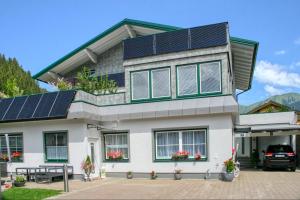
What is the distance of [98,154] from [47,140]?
9.49ft

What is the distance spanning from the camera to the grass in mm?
12406

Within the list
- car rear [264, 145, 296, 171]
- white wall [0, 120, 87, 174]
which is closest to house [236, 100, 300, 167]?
car rear [264, 145, 296, 171]

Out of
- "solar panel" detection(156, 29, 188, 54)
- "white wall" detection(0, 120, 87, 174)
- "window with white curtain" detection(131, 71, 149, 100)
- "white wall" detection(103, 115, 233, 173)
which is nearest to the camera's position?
"white wall" detection(103, 115, 233, 173)

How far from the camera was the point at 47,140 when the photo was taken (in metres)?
18.3

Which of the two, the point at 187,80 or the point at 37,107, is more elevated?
the point at 187,80

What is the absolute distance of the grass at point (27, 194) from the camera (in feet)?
40.7

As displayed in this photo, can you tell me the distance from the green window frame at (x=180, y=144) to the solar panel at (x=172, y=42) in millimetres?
4301

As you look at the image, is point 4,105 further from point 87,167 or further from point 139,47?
point 139,47

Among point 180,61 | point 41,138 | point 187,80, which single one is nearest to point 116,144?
point 41,138

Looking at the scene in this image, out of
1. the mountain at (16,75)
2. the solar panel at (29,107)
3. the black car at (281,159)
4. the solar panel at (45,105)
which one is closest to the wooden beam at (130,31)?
the solar panel at (45,105)

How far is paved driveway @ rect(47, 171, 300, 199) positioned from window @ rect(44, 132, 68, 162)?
116 inches

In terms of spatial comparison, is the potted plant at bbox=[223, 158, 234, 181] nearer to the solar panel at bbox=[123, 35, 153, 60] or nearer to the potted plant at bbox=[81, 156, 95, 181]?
the potted plant at bbox=[81, 156, 95, 181]

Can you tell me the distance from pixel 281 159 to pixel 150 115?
889cm

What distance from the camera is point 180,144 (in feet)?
56.3
